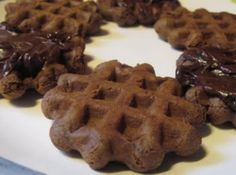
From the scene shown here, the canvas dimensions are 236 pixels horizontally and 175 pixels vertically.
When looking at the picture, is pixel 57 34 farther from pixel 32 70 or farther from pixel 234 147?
pixel 234 147

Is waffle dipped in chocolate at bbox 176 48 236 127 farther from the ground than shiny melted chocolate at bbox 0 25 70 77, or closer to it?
farther from the ground

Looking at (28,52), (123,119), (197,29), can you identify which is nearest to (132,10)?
(197,29)

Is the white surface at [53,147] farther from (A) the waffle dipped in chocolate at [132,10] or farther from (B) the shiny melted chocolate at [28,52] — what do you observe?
(A) the waffle dipped in chocolate at [132,10]

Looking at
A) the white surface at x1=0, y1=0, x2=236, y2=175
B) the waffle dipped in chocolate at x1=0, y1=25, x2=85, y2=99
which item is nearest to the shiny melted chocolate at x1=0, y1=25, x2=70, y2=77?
the waffle dipped in chocolate at x1=0, y1=25, x2=85, y2=99

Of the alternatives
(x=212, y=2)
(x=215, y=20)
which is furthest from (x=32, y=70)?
(x=212, y=2)

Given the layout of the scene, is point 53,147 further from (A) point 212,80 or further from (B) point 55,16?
(B) point 55,16

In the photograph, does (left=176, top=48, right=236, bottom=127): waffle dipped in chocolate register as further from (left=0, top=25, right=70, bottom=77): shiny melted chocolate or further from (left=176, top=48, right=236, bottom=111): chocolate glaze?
(left=0, top=25, right=70, bottom=77): shiny melted chocolate
